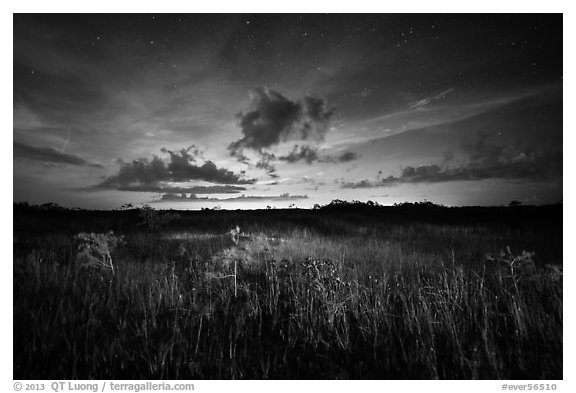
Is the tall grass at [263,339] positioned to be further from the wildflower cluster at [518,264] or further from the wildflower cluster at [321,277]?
the wildflower cluster at [518,264]

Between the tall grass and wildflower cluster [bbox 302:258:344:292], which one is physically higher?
wildflower cluster [bbox 302:258:344:292]

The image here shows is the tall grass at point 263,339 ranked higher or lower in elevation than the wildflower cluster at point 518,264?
lower

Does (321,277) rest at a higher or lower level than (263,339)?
higher

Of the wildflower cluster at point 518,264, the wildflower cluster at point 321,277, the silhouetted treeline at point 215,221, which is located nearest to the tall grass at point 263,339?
the wildflower cluster at point 321,277

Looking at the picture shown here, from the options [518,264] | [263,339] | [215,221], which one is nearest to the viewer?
[263,339]

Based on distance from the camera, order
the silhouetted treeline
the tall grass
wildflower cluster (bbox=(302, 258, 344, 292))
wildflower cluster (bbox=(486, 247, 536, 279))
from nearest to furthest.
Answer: the tall grass → wildflower cluster (bbox=(302, 258, 344, 292)) → wildflower cluster (bbox=(486, 247, 536, 279)) → the silhouetted treeline

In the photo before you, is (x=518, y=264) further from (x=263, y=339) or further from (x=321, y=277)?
(x=263, y=339)

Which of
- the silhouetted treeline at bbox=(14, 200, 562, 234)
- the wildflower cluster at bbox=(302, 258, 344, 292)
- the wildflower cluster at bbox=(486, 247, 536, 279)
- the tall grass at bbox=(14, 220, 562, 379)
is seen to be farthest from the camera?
the silhouetted treeline at bbox=(14, 200, 562, 234)

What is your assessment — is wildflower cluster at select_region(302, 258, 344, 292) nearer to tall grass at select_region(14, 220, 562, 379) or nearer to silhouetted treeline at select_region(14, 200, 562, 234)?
tall grass at select_region(14, 220, 562, 379)

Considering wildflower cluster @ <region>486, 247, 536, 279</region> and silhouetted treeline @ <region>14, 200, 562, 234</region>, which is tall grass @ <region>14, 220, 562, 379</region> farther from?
silhouetted treeline @ <region>14, 200, 562, 234</region>

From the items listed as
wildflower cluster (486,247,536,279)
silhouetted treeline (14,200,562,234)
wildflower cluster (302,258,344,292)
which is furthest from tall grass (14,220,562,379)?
silhouetted treeline (14,200,562,234)

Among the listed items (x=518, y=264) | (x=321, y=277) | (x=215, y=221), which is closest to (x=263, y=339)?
(x=321, y=277)

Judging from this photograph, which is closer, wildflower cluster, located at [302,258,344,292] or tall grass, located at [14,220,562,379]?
tall grass, located at [14,220,562,379]
